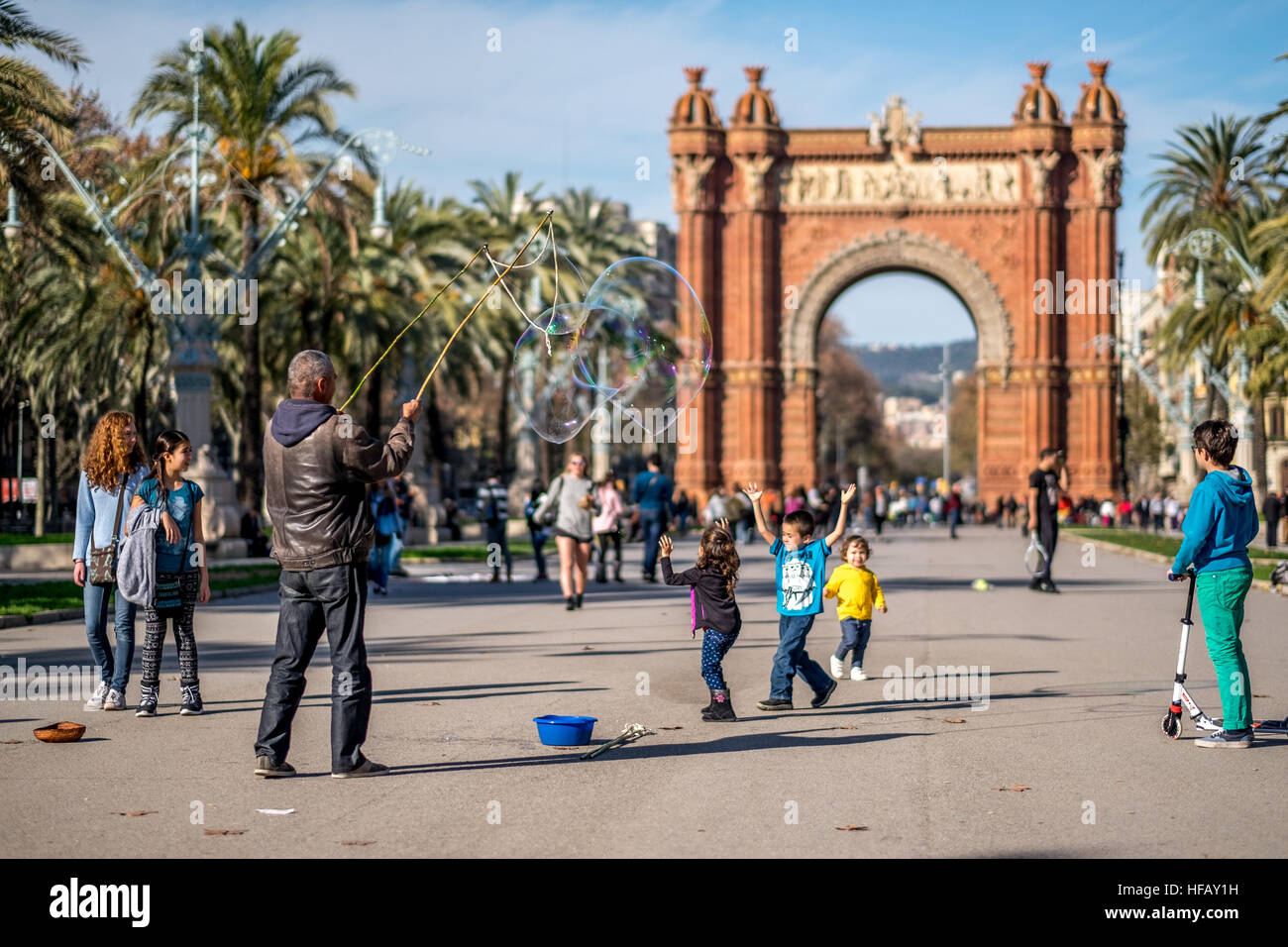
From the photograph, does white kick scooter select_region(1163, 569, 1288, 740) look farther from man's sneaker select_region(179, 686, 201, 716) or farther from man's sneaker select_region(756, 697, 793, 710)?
man's sneaker select_region(179, 686, 201, 716)

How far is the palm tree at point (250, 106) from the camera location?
3228 centimetres

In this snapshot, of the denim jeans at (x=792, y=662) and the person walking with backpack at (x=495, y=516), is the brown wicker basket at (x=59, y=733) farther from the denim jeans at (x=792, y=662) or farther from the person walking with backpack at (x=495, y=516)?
the person walking with backpack at (x=495, y=516)

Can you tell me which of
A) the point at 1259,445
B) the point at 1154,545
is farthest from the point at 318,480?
the point at 1259,445

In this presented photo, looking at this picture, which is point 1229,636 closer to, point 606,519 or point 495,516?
point 606,519

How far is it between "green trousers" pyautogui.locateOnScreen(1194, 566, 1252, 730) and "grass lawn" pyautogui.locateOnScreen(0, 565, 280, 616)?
977 centimetres

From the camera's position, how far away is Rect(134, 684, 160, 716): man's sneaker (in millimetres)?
10148

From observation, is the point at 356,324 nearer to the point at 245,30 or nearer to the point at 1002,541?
the point at 245,30

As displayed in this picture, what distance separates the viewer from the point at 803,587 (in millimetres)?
10562

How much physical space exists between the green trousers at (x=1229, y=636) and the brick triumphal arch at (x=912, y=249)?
172 ft

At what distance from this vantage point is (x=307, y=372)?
8.03 meters

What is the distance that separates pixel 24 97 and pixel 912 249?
4252cm

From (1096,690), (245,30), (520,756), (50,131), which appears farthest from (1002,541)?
(520,756)

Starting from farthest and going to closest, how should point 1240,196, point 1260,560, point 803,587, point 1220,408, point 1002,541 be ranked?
point 1220,408, point 1240,196, point 1002,541, point 1260,560, point 803,587

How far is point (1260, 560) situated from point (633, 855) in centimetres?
2620
